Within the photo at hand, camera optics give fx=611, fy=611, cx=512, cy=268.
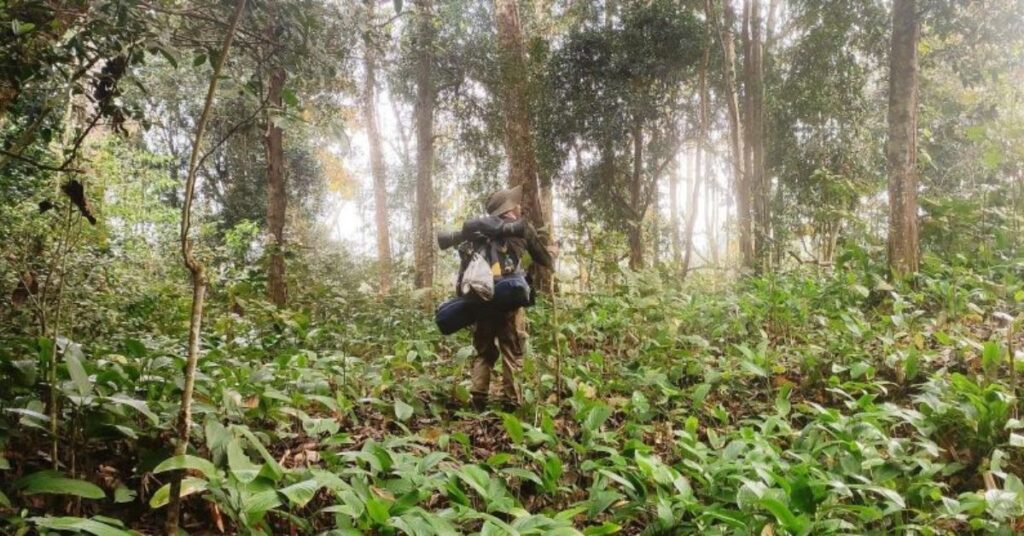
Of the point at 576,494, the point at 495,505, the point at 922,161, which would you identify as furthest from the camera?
the point at 922,161

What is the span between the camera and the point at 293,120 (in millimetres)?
3287

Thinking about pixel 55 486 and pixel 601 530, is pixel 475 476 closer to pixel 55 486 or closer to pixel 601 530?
pixel 601 530

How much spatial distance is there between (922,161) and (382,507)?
9.31 metres

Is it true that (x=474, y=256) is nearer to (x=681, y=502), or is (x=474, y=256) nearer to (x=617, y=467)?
(x=617, y=467)

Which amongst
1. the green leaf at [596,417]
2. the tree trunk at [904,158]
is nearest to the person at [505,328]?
the green leaf at [596,417]

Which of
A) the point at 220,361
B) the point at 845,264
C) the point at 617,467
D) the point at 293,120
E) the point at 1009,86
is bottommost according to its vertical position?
the point at 617,467

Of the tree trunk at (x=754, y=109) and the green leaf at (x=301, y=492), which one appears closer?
the green leaf at (x=301, y=492)

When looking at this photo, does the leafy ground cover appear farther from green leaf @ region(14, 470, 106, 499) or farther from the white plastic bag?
the white plastic bag

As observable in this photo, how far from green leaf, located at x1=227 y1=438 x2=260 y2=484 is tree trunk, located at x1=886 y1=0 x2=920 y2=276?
683 centimetres

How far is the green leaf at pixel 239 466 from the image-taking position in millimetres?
2075

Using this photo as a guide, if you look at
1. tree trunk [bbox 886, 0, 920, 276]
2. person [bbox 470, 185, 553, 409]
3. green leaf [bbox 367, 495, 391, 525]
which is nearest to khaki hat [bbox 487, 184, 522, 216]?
person [bbox 470, 185, 553, 409]

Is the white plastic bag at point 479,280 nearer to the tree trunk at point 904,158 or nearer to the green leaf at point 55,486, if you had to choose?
the green leaf at point 55,486

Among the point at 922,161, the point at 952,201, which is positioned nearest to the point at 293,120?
the point at 952,201

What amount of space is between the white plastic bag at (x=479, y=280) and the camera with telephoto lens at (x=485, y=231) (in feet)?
0.68
